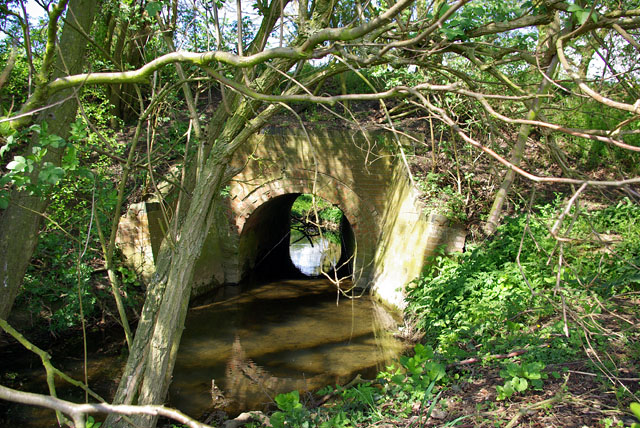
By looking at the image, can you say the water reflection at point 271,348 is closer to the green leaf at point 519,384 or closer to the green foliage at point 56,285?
the green leaf at point 519,384

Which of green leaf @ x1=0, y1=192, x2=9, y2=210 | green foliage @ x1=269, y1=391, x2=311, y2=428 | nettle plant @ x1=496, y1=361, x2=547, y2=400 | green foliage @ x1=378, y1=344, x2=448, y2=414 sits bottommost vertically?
green foliage @ x1=269, y1=391, x2=311, y2=428

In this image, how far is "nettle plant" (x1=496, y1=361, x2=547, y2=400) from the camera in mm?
3406

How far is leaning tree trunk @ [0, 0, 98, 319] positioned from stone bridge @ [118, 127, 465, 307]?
434 cm

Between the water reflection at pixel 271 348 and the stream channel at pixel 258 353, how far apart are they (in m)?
0.01

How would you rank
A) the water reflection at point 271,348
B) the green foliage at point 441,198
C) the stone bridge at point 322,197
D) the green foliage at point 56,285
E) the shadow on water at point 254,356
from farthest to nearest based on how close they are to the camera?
the stone bridge at point 322,197 < the green foliage at point 441,198 < the green foliage at point 56,285 < the water reflection at point 271,348 < the shadow on water at point 254,356

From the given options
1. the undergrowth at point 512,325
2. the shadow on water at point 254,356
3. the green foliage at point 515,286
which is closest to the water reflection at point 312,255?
the shadow on water at point 254,356

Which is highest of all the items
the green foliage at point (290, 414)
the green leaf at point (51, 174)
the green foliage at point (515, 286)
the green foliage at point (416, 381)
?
the green leaf at point (51, 174)

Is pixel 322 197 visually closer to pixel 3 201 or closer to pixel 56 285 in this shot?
pixel 56 285

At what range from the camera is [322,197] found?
978cm

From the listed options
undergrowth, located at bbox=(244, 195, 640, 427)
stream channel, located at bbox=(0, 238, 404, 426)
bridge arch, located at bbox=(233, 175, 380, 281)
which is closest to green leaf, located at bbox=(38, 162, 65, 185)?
undergrowth, located at bbox=(244, 195, 640, 427)

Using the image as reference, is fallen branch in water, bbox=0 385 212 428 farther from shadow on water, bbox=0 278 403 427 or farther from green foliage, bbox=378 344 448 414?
shadow on water, bbox=0 278 403 427

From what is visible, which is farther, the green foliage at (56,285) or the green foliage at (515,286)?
the green foliage at (56,285)

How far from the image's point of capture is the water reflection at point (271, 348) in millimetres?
5743

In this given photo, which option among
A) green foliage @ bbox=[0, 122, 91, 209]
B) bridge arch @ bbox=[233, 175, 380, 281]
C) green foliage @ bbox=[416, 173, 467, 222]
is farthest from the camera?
bridge arch @ bbox=[233, 175, 380, 281]
